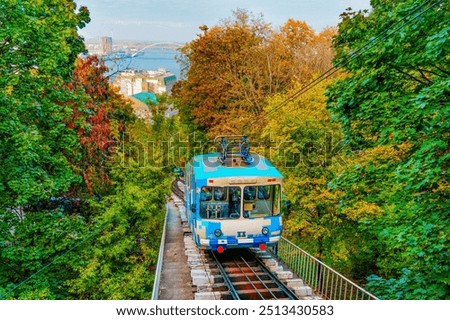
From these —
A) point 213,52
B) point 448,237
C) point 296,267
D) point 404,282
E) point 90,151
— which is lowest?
point 296,267

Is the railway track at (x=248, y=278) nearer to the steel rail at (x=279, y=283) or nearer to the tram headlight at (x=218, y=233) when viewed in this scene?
the steel rail at (x=279, y=283)

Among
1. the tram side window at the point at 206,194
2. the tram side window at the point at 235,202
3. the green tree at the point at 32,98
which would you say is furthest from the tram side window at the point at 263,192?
the green tree at the point at 32,98

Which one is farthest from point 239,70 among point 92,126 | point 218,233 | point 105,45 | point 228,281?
point 228,281

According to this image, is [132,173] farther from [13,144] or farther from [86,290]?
[13,144]

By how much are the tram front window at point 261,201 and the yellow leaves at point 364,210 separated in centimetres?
308

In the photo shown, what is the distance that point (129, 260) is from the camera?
15.7 meters

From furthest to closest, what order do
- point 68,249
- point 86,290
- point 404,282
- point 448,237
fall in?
1. point 86,290
2. point 68,249
3. point 404,282
4. point 448,237

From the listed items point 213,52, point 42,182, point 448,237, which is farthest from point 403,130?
point 213,52

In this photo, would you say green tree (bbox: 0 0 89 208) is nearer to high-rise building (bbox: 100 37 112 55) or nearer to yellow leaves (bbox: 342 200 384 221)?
high-rise building (bbox: 100 37 112 55)

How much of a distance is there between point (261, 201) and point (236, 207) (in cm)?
85

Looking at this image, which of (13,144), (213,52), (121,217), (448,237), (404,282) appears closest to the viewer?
(448,237)

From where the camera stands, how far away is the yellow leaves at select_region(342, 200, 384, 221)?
13.9 metres

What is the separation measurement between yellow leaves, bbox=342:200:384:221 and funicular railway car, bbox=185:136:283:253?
3.32 m

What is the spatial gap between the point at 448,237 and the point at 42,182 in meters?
10.6
